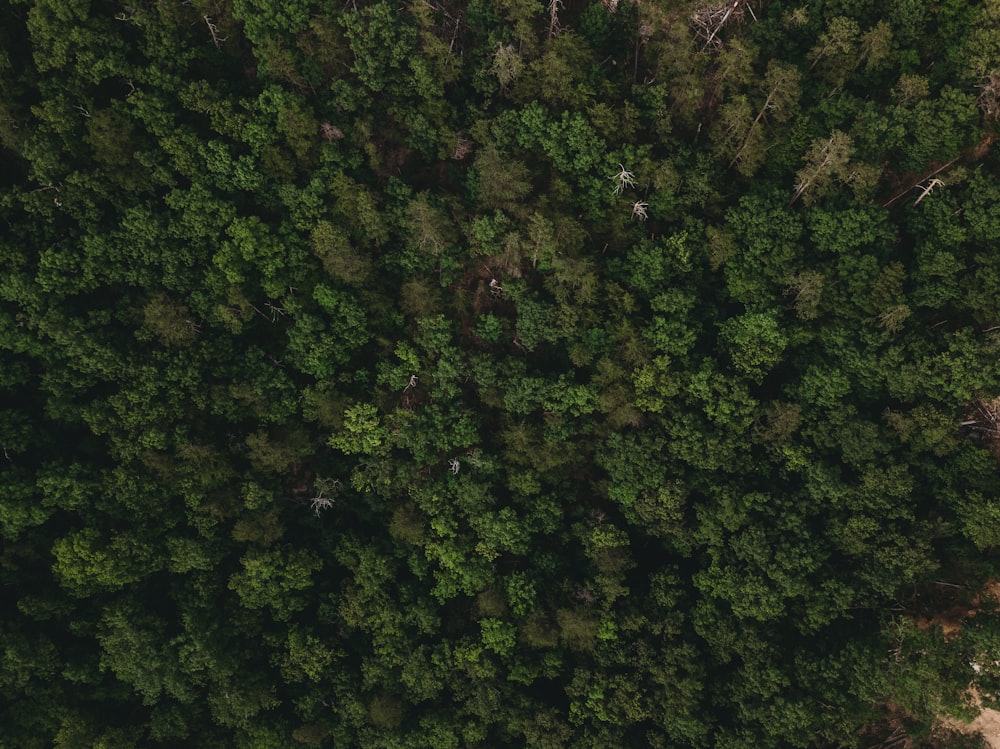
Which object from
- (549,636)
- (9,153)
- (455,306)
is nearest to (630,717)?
(549,636)

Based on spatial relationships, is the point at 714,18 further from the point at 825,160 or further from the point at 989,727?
the point at 989,727

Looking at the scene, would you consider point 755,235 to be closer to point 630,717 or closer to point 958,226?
point 958,226

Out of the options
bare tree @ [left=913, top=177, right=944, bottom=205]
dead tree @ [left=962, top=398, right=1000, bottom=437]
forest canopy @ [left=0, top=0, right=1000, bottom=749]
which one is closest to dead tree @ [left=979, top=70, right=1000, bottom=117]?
forest canopy @ [left=0, top=0, right=1000, bottom=749]

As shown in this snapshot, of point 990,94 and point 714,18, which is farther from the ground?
point 990,94

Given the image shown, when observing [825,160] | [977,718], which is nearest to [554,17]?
[825,160]

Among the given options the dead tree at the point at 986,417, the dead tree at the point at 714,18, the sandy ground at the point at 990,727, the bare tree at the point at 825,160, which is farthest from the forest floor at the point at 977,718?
the dead tree at the point at 714,18

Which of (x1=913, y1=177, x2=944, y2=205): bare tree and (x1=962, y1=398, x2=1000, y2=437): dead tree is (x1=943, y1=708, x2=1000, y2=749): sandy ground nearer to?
(x1=962, y1=398, x2=1000, y2=437): dead tree

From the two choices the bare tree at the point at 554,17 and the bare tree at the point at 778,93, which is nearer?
the bare tree at the point at 778,93

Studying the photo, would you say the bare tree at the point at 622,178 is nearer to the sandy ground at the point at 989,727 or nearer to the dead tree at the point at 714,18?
the dead tree at the point at 714,18
